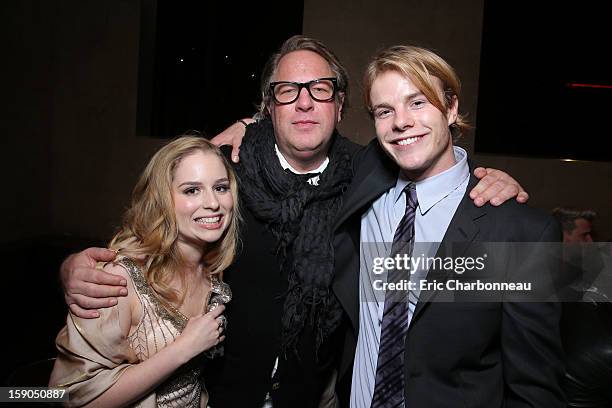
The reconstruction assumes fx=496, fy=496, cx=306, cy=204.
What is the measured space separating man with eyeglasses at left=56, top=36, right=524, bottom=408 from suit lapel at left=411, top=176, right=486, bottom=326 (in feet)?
1.38

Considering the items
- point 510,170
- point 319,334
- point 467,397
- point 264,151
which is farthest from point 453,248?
point 510,170

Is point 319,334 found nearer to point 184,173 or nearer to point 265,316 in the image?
point 265,316

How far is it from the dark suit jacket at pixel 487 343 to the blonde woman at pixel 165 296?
619 mm

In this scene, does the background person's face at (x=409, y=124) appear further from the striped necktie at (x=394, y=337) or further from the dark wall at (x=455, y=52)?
the dark wall at (x=455, y=52)

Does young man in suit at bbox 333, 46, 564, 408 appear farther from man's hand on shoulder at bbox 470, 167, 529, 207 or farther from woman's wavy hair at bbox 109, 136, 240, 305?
Result: woman's wavy hair at bbox 109, 136, 240, 305

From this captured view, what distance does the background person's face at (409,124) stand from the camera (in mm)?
1456

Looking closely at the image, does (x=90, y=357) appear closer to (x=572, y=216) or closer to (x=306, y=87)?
(x=306, y=87)

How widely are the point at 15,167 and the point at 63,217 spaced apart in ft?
2.32

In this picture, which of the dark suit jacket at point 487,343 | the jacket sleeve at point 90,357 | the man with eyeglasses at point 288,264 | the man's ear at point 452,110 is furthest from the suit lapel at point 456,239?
the jacket sleeve at point 90,357

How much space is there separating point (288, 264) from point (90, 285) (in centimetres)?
66

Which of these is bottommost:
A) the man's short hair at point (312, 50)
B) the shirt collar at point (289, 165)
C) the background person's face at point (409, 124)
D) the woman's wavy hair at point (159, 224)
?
the woman's wavy hair at point (159, 224)

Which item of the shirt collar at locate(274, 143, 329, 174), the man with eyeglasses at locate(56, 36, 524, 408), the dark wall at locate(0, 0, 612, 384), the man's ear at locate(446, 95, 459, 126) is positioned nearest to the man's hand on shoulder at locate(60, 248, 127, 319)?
the man with eyeglasses at locate(56, 36, 524, 408)

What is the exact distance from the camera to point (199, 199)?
1575mm

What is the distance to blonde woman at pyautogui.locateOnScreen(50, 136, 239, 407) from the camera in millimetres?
1392
